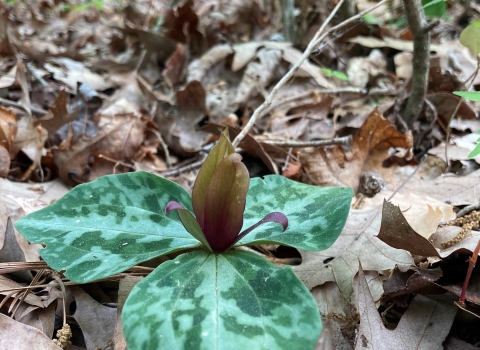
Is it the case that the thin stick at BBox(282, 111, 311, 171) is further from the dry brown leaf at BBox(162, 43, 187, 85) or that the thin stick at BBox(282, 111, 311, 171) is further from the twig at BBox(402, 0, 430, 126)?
the dry brown leaf at BBox(162, 43, 187, 85)

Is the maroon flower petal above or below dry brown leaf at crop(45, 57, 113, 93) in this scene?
above

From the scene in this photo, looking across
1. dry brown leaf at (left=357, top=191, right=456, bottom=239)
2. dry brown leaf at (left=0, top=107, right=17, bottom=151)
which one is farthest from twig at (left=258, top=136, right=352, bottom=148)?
dry brown leaf at (left=0, top=107, right=17, bottom=151)

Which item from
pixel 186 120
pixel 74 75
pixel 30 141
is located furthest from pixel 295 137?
pixel 74 75

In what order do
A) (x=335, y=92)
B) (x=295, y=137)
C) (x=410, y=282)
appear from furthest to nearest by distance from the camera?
(x=335, y=92)
(x=295, y=137)
(x=410, y=282)

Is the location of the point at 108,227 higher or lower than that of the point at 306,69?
higher

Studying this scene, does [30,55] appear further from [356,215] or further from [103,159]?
[356,215]

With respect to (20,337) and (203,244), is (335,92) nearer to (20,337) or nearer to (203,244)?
(203,244)
